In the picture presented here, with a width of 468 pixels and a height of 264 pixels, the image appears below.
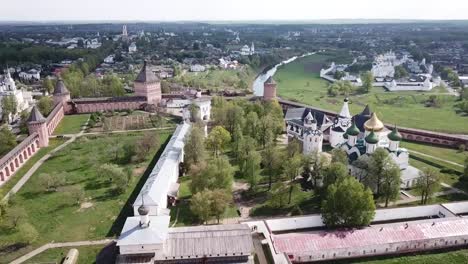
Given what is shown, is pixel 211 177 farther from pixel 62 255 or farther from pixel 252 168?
pixel 62 255

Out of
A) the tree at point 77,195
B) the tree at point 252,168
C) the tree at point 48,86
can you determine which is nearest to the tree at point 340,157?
the tree at point 252,168

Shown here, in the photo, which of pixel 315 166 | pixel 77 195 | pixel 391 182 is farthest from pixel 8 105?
pixel 391 182

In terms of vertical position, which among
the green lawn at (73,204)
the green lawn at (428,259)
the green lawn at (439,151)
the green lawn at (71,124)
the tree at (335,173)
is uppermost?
the tree at (335,173)

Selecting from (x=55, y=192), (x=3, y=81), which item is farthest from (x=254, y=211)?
(x=3, y=81)

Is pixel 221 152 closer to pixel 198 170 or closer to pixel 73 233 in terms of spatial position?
pixel 198 170

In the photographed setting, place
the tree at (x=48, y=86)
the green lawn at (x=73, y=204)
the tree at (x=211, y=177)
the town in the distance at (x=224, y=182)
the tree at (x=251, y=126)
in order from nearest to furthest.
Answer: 1. the town in the distance at (x=224, y=182)
2. the green lawn at (x=73, y=204)
3. the tree at (x=211, y=177)
4. the tree at (x=251, y=126)
5. the tree at (x=48, y=86)

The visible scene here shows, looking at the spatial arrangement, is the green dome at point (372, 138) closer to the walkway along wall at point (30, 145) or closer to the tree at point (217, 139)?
the tree at point (217, 139)
